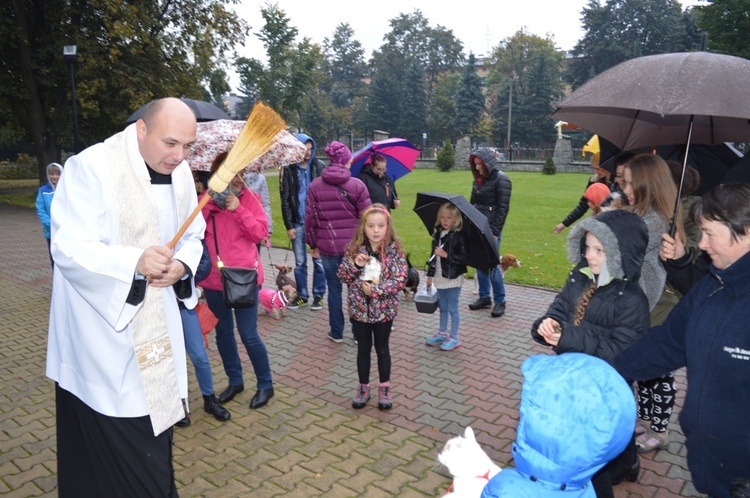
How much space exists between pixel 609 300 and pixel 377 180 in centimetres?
505

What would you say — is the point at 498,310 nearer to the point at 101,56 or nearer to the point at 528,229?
the point at 528,229

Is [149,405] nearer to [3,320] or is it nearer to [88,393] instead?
[88,393]

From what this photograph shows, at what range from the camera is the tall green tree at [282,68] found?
40.7 m

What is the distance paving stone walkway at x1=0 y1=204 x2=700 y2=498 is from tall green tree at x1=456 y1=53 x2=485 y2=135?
52035 millimetres

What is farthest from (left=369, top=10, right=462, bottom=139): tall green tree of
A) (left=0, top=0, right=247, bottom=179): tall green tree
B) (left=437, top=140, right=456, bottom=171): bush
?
(left=0, top=0, right=247, bottom=179): tall green tree

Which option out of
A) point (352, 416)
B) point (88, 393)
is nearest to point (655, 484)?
point (352, 416)

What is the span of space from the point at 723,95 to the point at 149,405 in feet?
11.5

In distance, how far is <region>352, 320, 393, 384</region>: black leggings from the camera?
4.76 metres

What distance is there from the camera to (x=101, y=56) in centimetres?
2048

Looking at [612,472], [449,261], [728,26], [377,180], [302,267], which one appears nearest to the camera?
[612,472]

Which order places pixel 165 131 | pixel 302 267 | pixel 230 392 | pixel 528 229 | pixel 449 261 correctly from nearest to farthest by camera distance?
pixel 165 131 → pixel 230 392 → pixel 449 261 → pixel 302 267 → pixel 528 229

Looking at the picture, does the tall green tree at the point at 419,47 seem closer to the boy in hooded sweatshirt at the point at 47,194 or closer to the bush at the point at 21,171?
the bush at the point at 21,171

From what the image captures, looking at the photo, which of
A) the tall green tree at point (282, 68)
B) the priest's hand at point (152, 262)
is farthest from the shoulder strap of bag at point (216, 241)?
the tall green tree at point (282, 68)

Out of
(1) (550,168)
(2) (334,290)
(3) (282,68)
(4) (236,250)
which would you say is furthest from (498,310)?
(3) (282,68)
